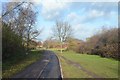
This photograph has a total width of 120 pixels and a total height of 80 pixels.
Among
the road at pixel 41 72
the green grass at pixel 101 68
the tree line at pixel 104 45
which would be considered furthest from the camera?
the tree line at pixel 104 45

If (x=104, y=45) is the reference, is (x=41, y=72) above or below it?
below

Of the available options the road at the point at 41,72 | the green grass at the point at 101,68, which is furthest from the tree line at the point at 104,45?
the road at the point at 41,72

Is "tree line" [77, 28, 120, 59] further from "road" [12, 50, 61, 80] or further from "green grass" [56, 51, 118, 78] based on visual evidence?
"road" [12, 50, 61, 80]

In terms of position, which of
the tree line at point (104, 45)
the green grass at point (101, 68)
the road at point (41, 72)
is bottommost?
the road at point (41, 72)

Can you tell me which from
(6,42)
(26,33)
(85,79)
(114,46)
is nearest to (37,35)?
(26,33)

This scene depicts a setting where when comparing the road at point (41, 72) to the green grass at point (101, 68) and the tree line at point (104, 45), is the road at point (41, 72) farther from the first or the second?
the tree line at point (104, 45)

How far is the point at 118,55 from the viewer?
44375 mm

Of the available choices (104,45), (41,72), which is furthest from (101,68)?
(104,45)

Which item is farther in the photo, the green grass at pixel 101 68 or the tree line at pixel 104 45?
the tree line at pixel 104 45

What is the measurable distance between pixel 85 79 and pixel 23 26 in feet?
156

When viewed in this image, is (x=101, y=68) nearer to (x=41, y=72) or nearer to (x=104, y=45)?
(x=41, y=72)

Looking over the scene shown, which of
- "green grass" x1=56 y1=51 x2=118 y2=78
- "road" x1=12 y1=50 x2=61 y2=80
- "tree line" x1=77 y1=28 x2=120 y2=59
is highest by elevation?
"tree line" x1=77 y1=28 x2=120 y2=59

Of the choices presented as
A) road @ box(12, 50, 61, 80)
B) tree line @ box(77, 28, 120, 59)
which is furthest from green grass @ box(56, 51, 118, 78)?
tree line @ box(77, 28, 120, 59)

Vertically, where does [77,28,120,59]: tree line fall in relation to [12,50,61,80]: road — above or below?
above
